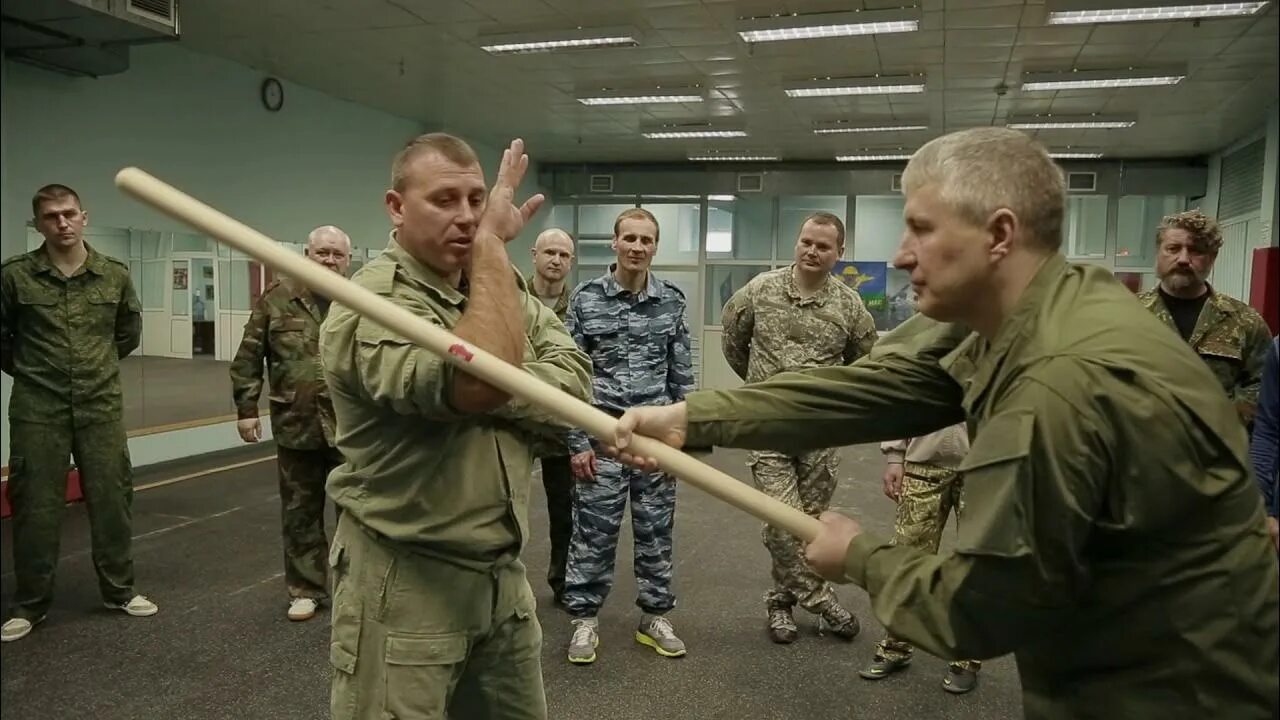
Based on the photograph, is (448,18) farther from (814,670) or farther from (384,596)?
(384,596)

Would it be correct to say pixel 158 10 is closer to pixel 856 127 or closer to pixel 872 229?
pixel 856 127

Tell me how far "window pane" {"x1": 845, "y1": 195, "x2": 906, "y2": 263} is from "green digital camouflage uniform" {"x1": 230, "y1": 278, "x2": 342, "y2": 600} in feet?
30.0

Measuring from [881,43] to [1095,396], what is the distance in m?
5.80

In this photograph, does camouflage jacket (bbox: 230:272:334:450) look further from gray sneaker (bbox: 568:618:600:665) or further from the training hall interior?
gray sneaker (bbox: 568:618:600:665)

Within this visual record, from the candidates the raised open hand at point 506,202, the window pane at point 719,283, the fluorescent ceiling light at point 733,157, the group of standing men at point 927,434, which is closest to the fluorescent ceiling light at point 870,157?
the fluorescent ceiling light at point 733,157

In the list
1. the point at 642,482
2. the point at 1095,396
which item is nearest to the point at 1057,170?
the point at 1095,396

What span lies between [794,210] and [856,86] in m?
4.79

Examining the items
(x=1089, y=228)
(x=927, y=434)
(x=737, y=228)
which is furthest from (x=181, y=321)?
(x=1089, y=228)

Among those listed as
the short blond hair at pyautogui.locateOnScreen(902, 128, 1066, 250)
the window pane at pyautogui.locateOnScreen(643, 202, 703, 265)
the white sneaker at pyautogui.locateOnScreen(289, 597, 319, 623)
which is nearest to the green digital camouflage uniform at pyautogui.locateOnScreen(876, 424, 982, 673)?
the short blond hair at pyautogui.locateOnScreen(902, 128, 1066, 250)

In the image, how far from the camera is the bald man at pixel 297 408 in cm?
366

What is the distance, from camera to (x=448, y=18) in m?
5.86

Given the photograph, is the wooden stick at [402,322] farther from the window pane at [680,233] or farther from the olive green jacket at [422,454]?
the window pane at [680,233]

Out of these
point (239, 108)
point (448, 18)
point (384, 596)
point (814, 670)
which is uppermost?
point (448, 18)

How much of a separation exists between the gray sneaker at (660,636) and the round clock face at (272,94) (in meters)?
5.87
